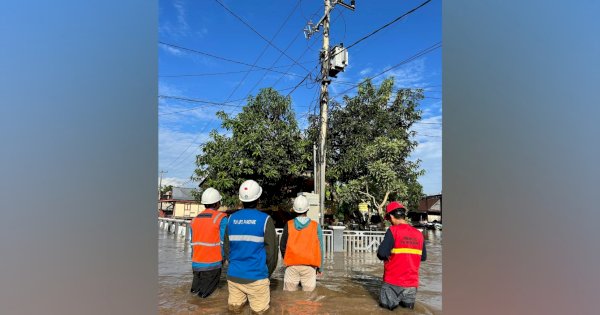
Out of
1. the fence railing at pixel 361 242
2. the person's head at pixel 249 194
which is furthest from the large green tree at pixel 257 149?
the person's head at pixel 249 194

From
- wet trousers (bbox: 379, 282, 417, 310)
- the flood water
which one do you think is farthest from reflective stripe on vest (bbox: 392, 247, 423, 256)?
the flood water

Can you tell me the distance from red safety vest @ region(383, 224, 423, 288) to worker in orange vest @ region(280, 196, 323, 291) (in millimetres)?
1080

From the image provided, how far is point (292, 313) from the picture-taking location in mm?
4598

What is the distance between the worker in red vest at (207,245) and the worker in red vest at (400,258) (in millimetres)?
2167

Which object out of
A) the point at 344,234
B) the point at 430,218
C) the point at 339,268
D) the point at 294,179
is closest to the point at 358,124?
the point at 294,179

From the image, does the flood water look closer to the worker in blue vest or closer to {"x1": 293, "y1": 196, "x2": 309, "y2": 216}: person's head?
the worker in blue vest

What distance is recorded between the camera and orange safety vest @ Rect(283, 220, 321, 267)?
5.20 metres

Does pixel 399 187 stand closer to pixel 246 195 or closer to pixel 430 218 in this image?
pixel 246 195

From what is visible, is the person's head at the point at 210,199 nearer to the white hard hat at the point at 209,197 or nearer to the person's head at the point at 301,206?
the white hard hat at the point at 209,197

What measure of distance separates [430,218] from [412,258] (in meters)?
43.8

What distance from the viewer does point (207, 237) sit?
504 centimetres

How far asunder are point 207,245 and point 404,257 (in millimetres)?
2591

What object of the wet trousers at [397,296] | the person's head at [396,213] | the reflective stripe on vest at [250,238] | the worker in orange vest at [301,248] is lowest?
the wet trousers at [397,296]

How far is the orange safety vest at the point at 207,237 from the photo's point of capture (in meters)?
5.03
